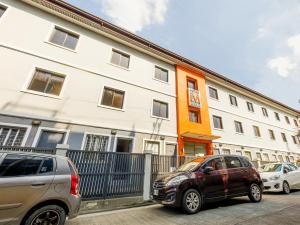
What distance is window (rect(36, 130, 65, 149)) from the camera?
7777 mm

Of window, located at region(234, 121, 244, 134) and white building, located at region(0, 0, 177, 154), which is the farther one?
window, located at region(234, 121, 244, 134)

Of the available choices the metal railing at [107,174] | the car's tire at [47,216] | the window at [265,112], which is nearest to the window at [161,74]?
the metal railing at [107,174]

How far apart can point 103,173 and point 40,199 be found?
3.59m

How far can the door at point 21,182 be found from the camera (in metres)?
2.96

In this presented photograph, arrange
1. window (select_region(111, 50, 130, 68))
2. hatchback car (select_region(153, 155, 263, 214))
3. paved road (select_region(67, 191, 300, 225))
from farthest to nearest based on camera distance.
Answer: window (select_region(111, 50, 130, 68)) → hatchback car (select_region(153, 155, 263, 214)) → paved road (select_region(67, 191, 300, 225))

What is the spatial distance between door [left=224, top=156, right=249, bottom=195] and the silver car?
5.28 metres

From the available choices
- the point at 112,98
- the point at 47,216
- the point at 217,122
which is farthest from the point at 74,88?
the point at 217,122

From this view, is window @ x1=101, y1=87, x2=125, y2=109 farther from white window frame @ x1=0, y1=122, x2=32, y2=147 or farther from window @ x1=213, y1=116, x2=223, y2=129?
window @ x1=213, y1=116, x2=223, y2=129

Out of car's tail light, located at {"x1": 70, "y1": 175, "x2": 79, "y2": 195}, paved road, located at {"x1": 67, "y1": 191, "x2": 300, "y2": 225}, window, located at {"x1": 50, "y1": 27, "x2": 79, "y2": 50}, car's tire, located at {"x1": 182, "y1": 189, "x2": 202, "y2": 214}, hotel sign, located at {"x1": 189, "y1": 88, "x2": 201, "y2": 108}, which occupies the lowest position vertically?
paved road, located at {"x1": 67, "y1": 191, "x2": 300, "y2": 225}

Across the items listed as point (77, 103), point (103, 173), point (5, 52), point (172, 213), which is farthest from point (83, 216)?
point (5, 52)

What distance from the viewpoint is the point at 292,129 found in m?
24.3

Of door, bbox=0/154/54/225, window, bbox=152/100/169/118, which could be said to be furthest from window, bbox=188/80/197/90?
door, bbox=0/154/54/225

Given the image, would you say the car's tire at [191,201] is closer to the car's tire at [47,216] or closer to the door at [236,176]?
the door at [236,176]

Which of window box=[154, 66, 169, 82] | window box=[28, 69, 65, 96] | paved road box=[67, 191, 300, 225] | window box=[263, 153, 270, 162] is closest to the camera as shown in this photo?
paved road box=[67, 191, 300, 225]
